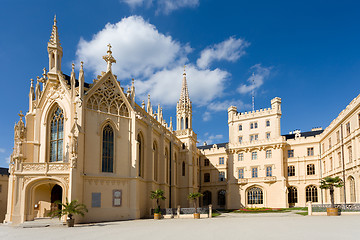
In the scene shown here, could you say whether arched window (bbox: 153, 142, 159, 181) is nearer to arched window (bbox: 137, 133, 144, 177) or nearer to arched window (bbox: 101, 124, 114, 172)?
arched window (bbox: 137, 133, 144, 177)

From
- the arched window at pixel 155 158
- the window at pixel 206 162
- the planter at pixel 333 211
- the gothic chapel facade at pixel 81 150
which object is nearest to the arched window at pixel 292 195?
the window at pixel 206 162

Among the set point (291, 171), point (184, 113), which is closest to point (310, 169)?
point (291, 171)

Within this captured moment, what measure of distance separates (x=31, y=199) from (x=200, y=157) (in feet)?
142

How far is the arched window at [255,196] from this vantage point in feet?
199

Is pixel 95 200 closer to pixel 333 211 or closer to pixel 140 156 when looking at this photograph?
pixel 140 156

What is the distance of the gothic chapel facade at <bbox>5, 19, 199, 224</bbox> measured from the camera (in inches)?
1230

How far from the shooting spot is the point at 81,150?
110 ft

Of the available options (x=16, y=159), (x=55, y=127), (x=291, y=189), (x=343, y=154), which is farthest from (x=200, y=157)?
(x=16, y=159)

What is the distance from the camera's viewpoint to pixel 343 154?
4466 centimetres

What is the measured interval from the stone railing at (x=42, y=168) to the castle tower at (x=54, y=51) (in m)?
11.2

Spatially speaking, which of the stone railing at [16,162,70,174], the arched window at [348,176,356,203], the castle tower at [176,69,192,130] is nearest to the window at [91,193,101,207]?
the stone railing at [16,162,70,174]

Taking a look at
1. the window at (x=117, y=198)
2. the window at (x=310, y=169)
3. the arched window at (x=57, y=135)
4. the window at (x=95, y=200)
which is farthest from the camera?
the window at (x=310, y=169)

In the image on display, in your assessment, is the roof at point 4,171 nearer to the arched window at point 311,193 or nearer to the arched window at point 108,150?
the arched window at point 108,150

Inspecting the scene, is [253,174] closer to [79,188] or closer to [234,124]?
[234,124]
